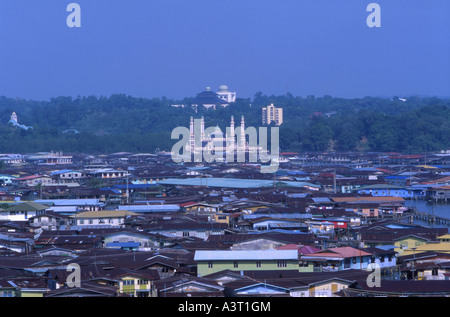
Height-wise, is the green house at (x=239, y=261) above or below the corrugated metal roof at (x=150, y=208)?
above

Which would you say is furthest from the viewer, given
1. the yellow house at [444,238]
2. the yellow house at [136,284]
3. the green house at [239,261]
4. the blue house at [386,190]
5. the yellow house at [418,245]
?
the blue house at [386,190]

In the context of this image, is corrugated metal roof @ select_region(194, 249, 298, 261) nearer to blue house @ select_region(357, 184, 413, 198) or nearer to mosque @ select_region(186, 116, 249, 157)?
blue house @ select_region(357, 184, 413, 198)

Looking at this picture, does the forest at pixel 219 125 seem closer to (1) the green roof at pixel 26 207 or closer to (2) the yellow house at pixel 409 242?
(1) the green roof at pixel 26 207

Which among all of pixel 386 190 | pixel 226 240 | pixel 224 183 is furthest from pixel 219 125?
pixel 226 240

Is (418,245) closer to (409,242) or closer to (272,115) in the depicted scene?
(409,242)

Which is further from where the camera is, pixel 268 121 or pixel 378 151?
pixel 268 121

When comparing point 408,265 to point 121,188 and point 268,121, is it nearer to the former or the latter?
point 121,188

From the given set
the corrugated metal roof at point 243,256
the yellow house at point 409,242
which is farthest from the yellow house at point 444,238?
the corrugated metal roof at point 243,256
